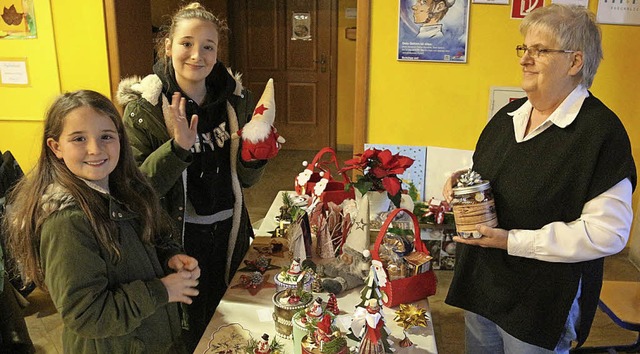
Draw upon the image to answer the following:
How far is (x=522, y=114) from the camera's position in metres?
1.51

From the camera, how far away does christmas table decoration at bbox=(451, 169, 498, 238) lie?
4.66ft

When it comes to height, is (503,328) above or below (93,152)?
below

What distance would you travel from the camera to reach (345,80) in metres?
6.16

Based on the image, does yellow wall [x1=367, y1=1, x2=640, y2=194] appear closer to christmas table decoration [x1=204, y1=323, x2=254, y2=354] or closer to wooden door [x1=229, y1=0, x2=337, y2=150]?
christmas table decoration [x1=204, y1=323, x2=254, y2=354]

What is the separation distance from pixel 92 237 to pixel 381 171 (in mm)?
967

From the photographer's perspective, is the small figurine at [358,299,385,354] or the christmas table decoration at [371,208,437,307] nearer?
the small figurine at [358,299,385,354]

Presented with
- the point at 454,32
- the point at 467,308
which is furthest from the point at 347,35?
the point at 467,308

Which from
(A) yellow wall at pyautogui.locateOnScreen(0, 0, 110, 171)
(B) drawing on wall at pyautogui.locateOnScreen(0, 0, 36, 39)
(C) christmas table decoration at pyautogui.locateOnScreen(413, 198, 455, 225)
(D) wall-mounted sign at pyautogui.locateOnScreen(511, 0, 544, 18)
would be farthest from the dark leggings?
(B) drawing on wall at pyautogui.locateOnScreen(0, 0, 36, 39)

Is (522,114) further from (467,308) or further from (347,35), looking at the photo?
(347,35)

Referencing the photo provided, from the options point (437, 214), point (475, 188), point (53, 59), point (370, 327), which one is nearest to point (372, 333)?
point (370, 327)

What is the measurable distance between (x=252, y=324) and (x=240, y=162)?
60 centimetres

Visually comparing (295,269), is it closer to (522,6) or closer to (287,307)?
(287,307)

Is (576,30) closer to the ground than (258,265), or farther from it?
farther from it

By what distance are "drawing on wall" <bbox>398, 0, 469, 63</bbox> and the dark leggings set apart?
1.81 meters
